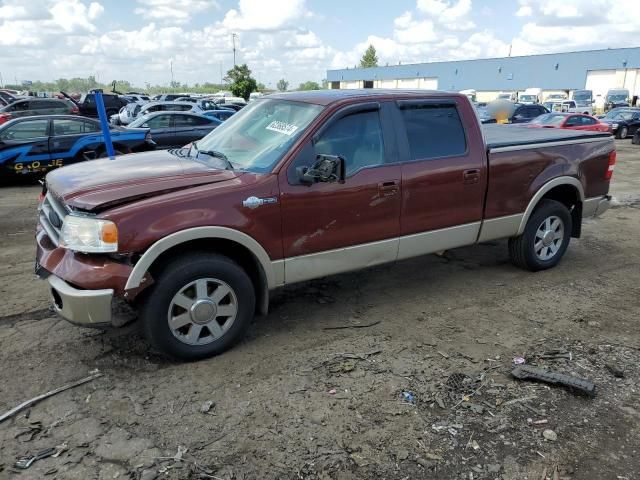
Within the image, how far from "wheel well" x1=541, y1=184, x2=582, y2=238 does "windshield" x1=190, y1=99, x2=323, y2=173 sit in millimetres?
2963

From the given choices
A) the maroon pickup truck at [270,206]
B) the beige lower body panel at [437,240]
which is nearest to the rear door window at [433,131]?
the maroon pickup truck at [270,206]

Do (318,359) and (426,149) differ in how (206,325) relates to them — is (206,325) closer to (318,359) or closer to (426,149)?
(318,359)

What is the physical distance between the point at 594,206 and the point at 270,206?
4027 millimetres

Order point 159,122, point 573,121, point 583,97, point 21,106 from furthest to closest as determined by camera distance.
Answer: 1. point 583,97
2. point 21,106
3. point 573,121
4. point 159,122

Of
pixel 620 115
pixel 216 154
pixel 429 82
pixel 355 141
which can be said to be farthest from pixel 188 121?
pixel 429 82

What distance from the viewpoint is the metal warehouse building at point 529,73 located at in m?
52.0

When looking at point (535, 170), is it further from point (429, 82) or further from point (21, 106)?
point (429, 82)

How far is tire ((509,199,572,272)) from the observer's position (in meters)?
5.46

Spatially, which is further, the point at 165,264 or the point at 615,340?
the point at 615,340

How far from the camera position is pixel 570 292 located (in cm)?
521

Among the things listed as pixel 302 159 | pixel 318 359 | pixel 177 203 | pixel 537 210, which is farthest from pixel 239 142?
pixel 537 210

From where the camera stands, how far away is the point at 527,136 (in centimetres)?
559

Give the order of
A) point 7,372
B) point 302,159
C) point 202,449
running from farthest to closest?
point 302,159 < point 7,372 < point 202,449

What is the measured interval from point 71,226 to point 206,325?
3.67 ft
